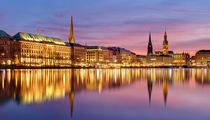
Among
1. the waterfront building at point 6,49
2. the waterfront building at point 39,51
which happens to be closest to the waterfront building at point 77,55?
the waterfront building at point 39,51

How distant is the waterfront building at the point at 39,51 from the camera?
5012 inches

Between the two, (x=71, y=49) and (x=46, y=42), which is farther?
(x=71, y=49)

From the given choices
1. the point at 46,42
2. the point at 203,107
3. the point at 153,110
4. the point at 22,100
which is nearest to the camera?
the point at 153,110

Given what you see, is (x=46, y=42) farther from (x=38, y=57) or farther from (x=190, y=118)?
(x=190, y=118)

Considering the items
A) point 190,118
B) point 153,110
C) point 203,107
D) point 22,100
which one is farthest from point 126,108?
point 22,100

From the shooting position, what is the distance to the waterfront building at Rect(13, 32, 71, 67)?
127312 millimetres

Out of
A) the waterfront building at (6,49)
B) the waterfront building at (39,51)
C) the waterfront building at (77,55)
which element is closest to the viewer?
the waterfront building at (6,49)

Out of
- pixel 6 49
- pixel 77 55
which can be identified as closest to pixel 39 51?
pixel 6 49

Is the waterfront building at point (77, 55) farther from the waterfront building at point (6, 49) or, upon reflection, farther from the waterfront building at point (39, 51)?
the waterfront building at point (6, 49)

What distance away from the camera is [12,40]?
122250mm

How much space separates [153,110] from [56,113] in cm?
556

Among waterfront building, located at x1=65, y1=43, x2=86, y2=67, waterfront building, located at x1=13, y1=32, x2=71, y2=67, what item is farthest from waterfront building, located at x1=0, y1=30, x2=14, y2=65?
waterfront building, located at x1=65, y1=43, x2=86, y2=67

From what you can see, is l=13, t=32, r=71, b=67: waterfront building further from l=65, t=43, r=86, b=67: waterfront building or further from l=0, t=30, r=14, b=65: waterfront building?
l=65, t=43, r=86, b=67: waterfront building

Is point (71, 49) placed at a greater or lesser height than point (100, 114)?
greater
